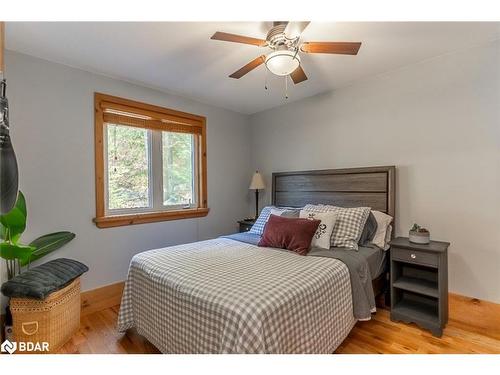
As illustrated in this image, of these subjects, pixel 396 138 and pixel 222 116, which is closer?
pixel 396 138

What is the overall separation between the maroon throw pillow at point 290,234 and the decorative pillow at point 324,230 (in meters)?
0.08

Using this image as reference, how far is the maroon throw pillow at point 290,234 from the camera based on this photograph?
7.16 feet

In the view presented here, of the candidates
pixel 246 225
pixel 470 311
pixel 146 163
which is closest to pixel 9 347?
pixel 146 163

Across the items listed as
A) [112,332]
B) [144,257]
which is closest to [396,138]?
[144,257]

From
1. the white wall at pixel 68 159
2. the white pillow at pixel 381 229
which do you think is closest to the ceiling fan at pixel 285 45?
the white pillow at pixel 381 229

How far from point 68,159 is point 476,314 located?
3794mm

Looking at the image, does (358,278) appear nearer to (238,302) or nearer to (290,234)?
(290,234)

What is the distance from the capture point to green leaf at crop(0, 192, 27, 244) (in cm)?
190

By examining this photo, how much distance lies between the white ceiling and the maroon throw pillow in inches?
58.3

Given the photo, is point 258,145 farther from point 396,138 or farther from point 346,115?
point 396,138

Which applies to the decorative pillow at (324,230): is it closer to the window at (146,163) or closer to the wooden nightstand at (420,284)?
the wooden nightstand at (420,284)

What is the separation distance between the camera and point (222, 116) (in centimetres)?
369

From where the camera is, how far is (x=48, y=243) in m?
2.16
